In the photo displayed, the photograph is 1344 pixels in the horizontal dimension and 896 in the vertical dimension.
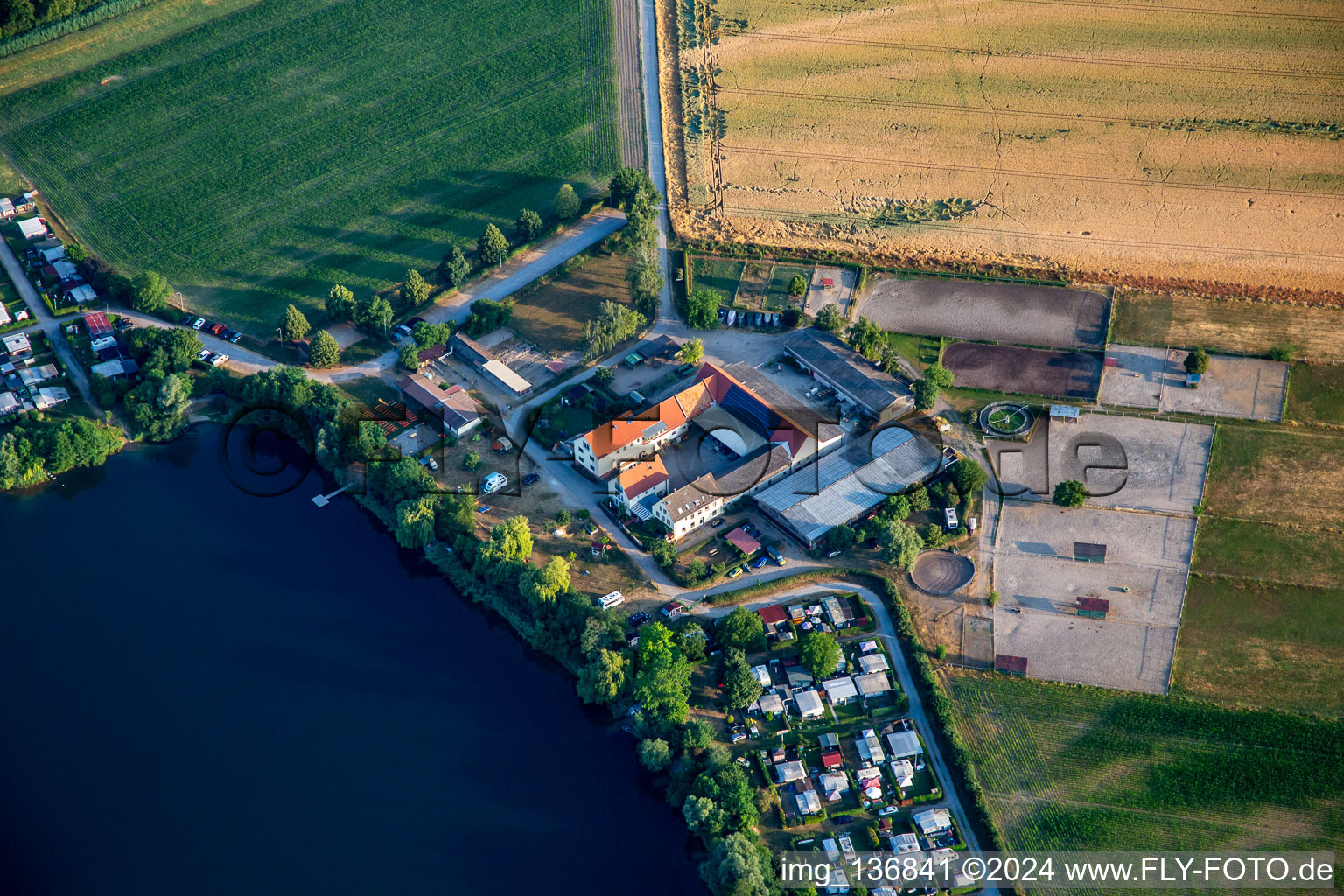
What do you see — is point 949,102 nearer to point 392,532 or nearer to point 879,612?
point 879,612

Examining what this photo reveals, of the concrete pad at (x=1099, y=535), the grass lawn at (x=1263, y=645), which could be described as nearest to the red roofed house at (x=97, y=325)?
the concrete pad at (x=1099, y=535)

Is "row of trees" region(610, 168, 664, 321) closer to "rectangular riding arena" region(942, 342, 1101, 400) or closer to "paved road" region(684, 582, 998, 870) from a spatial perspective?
"rectangular riding arena" region(942, 342, 1101, 400)

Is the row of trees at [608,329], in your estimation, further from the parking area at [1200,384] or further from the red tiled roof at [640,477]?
the parking area at [1200,384]

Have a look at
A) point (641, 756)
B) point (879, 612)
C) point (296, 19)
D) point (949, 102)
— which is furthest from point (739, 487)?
point (296, 19)

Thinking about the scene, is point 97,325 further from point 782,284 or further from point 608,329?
point 782,284

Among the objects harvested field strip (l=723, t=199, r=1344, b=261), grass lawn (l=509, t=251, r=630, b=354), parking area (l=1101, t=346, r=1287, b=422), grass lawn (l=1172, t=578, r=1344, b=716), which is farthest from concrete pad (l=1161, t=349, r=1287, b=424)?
grass lawn (l=509, t=251, r=630, b=354)

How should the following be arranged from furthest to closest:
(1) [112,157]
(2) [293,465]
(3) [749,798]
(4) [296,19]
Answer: (4) [296,19], (1) [112,157], (2) [293,465], (3) [749,798]
